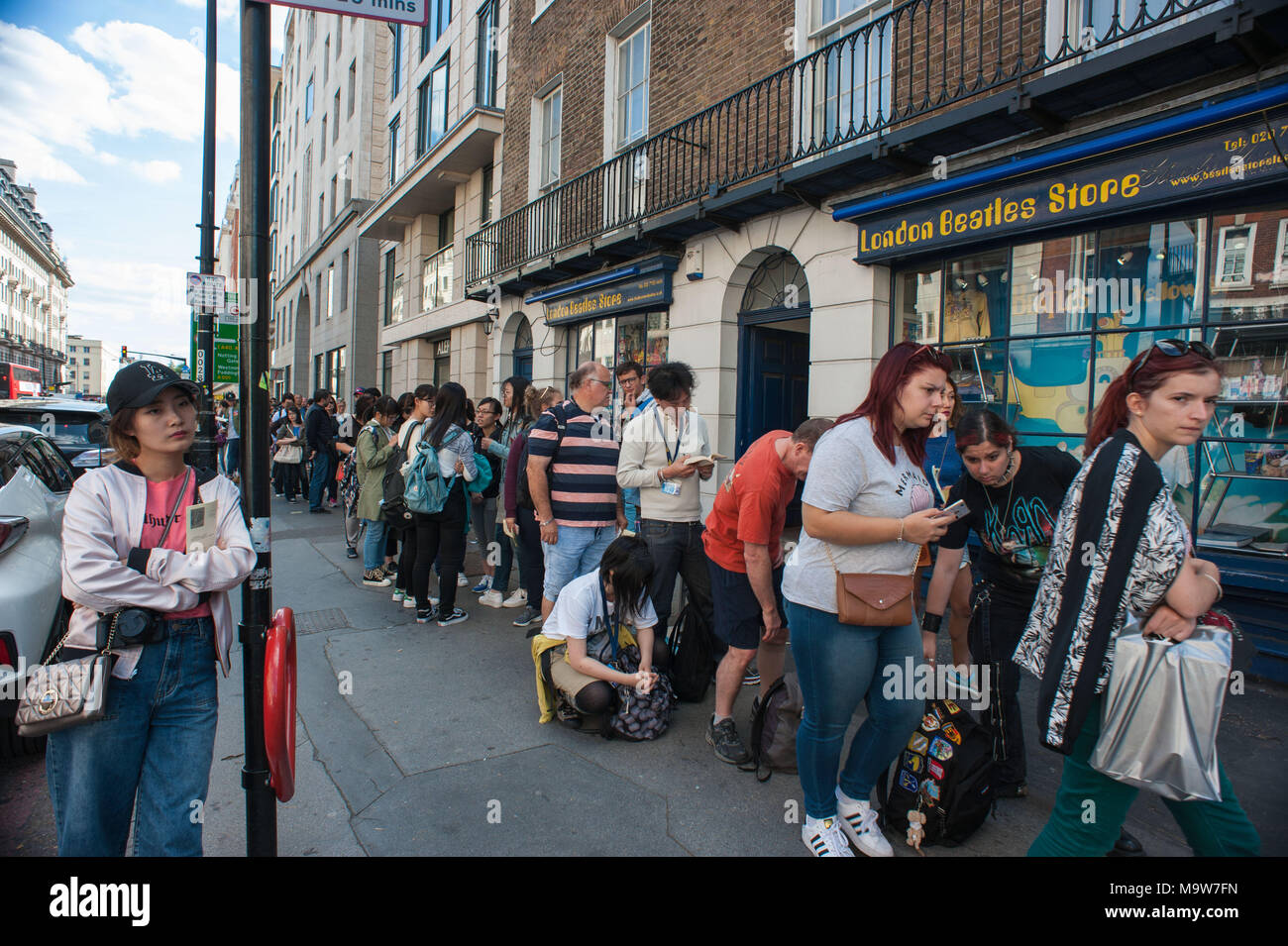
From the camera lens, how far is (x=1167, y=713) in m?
1.92

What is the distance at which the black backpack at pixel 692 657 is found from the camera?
4.45 metres

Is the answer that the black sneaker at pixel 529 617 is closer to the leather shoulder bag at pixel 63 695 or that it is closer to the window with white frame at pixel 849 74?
the leather shoulder bag at pixel 63 695

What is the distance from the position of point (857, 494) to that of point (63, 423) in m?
10.9

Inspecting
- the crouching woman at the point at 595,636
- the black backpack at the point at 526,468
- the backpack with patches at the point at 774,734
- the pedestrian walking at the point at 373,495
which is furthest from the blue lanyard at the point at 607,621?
the pedestrian walking at the point at 373,495

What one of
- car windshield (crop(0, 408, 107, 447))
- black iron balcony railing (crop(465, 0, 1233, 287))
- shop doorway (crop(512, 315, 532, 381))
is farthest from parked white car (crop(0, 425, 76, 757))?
shop doorway (crop(512, 315, 532, 381))

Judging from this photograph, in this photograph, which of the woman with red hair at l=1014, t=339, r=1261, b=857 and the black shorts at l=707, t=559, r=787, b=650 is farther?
the black shorts at l=707, t=559, r=787, b=650

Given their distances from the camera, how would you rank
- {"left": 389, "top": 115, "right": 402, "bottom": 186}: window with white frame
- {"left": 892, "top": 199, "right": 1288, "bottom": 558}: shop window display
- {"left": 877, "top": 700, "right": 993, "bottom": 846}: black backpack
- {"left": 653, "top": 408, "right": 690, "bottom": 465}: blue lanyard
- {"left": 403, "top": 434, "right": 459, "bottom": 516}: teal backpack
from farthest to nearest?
1. {"left": 389, "top": 115, "right": 402, "bottom": 186}: window with white frame
2. {"left": 403, "top": 434, "right": 459, "bottom": 516}: teal backpack
3. {"left": 892, "top": 199, "right": 1288, "bottom": 558}: shop window display
4. {"left": 653, "top": 408, "right": 690, "bottom": 465}: blue lanyard
5. {"left": 877, "top": 700, "right": 993, "bottom": 846}: black backpack

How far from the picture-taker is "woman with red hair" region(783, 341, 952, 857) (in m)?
2.54

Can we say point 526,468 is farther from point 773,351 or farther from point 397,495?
point 773,351

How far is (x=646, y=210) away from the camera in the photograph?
1042cm

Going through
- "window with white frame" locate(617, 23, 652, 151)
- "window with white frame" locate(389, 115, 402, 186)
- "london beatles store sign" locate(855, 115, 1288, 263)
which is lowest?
"london beatles store sign" locate(855, 115, 1288, 263)

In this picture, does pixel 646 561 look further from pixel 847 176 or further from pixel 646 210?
pixel 646 210

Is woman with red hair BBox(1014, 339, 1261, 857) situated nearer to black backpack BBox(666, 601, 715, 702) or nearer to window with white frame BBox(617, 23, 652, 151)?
black backpack BBox(666, 601, 715, 702)

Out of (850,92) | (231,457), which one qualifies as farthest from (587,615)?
(231,457)
